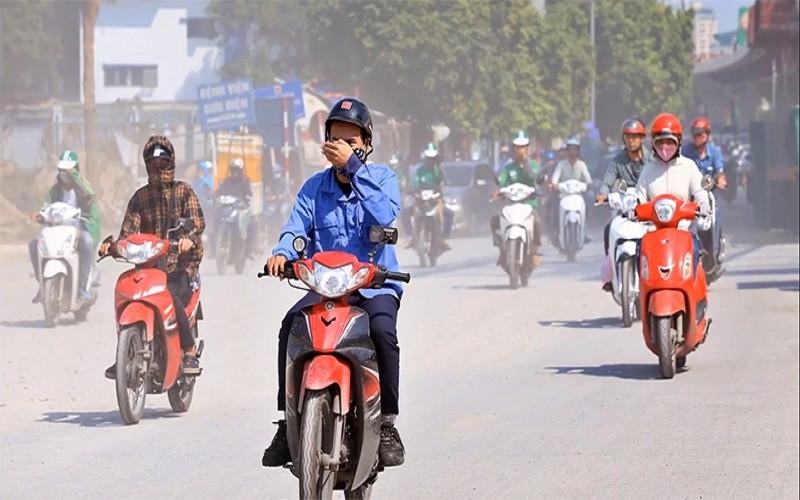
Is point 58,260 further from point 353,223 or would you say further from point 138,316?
point 353,223

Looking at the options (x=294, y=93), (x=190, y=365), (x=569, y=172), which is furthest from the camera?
(x=294, y=93)

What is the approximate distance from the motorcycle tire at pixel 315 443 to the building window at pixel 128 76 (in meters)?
58.6

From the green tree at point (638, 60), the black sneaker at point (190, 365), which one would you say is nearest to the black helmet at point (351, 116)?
the black sneaker at point (190, 365)

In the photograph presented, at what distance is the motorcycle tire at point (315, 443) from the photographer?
608cm

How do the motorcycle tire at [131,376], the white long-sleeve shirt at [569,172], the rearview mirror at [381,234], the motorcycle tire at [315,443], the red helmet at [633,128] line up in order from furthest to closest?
1. the white long-sleeve shirt at [569,172]
2. the red helmet at [633,128]
3. the motorcycle tire at [131,376]
4. the rearview mirror at [381,234]
5. the motorcycle tire at [315,443]

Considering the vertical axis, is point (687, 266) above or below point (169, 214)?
below

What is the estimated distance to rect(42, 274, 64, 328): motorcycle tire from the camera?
16.2 m

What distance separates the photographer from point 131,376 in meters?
9.70

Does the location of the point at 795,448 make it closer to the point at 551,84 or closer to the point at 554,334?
the point at 554,334

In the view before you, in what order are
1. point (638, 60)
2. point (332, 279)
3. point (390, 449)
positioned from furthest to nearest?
point (638, 60)
point (390, 449)
point (332, 279)

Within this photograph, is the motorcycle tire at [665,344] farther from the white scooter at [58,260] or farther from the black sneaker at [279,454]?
the white scooter at [58,260]

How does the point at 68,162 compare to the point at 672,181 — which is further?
the point at 68,162

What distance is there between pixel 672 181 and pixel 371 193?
253 inches

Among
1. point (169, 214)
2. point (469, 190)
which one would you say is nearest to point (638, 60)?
point (469, 190)
